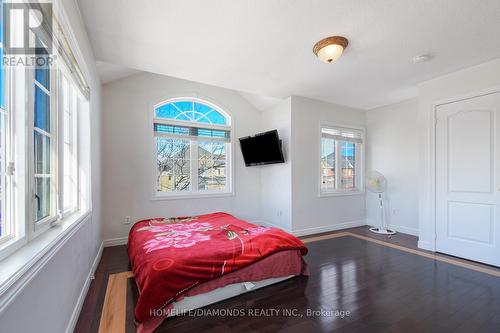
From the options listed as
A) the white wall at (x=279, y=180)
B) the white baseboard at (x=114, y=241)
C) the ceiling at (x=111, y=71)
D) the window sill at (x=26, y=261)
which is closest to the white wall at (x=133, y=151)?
the white baseboard at (x=114, y=241)

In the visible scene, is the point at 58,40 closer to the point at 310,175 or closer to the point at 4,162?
the point at 4,162

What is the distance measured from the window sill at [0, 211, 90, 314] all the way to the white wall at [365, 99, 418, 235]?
5.24m

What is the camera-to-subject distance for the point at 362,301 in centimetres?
214

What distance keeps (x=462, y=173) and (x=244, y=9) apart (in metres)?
3.54

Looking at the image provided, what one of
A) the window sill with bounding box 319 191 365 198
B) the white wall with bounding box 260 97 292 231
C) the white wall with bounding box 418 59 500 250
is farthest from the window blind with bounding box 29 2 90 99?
the white wall with bounding box 418 59 500 250

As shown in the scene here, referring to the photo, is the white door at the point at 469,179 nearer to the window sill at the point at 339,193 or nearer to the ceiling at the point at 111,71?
the window sill at the point at 339,193

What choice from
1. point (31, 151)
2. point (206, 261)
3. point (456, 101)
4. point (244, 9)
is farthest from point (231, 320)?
point (456, 101)

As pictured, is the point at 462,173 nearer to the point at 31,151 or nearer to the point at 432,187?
the point at 432,187

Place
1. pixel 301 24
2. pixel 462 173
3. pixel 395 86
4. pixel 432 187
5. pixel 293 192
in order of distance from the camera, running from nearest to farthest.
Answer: pixel 301 24 < pixel 462 173 < pixel 432 187 < pixel 395 86 < pixel 293 192

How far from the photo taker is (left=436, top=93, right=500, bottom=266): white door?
2.95m

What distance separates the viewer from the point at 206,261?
6.85 ft

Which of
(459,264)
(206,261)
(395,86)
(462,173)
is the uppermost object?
(395,86)

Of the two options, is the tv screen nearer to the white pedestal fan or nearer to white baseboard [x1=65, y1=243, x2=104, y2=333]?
the white pedestal fan

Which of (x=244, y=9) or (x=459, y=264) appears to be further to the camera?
(x=459, y=264)
